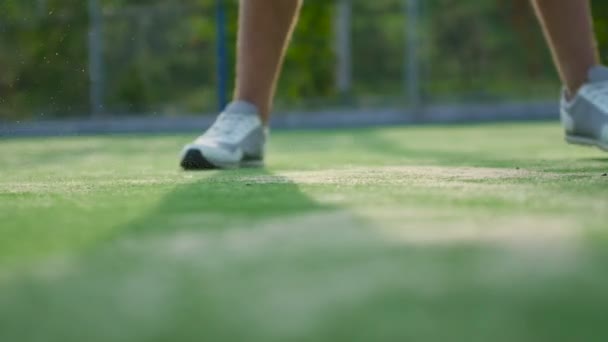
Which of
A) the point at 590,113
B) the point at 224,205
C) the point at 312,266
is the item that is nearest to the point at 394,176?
the point at 224,205

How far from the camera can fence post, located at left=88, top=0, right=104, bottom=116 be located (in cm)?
577

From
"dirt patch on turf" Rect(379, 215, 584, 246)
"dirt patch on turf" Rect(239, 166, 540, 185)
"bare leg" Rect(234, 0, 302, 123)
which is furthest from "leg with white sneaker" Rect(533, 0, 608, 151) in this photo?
"dirt patch on turf" Rect(379, 215, 584, 246)

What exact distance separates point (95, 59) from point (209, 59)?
0.79m

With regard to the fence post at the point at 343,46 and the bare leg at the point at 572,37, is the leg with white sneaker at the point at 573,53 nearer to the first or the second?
the bare leg at the point at 572,37

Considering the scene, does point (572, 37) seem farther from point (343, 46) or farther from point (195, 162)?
point (343, 46)

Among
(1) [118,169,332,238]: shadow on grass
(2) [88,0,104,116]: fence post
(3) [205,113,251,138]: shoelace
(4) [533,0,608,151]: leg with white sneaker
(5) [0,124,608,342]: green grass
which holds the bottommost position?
(2) [88,0,104,116]: fence post

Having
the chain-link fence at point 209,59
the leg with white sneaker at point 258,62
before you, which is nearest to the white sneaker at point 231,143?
the leg with white sneaker at point 258,62

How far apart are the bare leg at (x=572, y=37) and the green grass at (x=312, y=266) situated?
2.26ft

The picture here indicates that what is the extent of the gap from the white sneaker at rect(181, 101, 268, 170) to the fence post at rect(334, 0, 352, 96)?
3.92 m

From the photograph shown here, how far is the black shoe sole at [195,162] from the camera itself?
152 cm

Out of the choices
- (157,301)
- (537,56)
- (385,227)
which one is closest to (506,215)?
(385,227)

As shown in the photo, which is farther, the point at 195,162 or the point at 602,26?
the point at 602,26

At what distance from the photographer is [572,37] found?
1.66 meters

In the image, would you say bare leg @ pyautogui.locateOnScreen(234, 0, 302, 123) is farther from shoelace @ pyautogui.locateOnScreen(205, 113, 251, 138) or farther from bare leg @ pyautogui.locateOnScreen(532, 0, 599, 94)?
bare leg @ pyautogui.locateOnScreen(532, 0, 599, 94)
